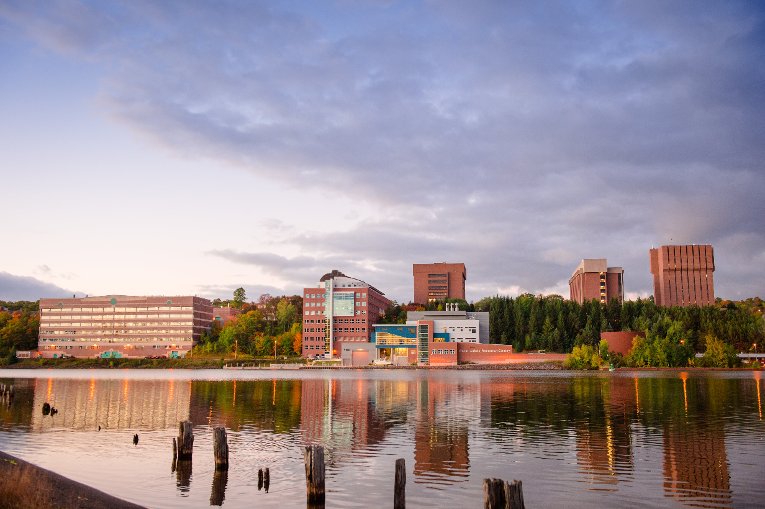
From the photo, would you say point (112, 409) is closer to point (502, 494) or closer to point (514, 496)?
point (502, 494)

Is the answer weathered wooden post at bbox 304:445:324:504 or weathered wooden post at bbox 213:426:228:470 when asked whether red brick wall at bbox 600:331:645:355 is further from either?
weathered wooden post at bbox 304:445:324:504

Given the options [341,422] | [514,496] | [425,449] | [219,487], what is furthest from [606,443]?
[219,487]

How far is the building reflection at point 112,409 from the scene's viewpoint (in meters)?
49.2

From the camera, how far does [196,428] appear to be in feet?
151

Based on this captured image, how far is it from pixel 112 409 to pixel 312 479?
43.4 metres

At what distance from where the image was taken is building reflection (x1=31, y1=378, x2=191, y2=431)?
49.2m

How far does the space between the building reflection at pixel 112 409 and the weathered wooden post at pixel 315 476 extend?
26.4 meters

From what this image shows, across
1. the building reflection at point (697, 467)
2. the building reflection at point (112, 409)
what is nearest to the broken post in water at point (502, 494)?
the building reflection at point (697, 467)

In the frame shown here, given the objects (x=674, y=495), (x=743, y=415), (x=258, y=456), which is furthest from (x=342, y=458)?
(x=743, y=415)

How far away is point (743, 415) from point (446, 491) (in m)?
36.6

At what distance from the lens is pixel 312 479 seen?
79.9 ft

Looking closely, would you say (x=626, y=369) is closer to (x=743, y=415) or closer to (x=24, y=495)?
(x=743, y=415)

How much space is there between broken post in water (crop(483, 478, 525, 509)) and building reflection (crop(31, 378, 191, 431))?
111 ft

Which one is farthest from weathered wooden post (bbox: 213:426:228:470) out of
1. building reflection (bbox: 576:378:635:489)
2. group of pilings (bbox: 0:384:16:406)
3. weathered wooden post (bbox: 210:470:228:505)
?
group of pilings (bbox: 0:384:16:406)
